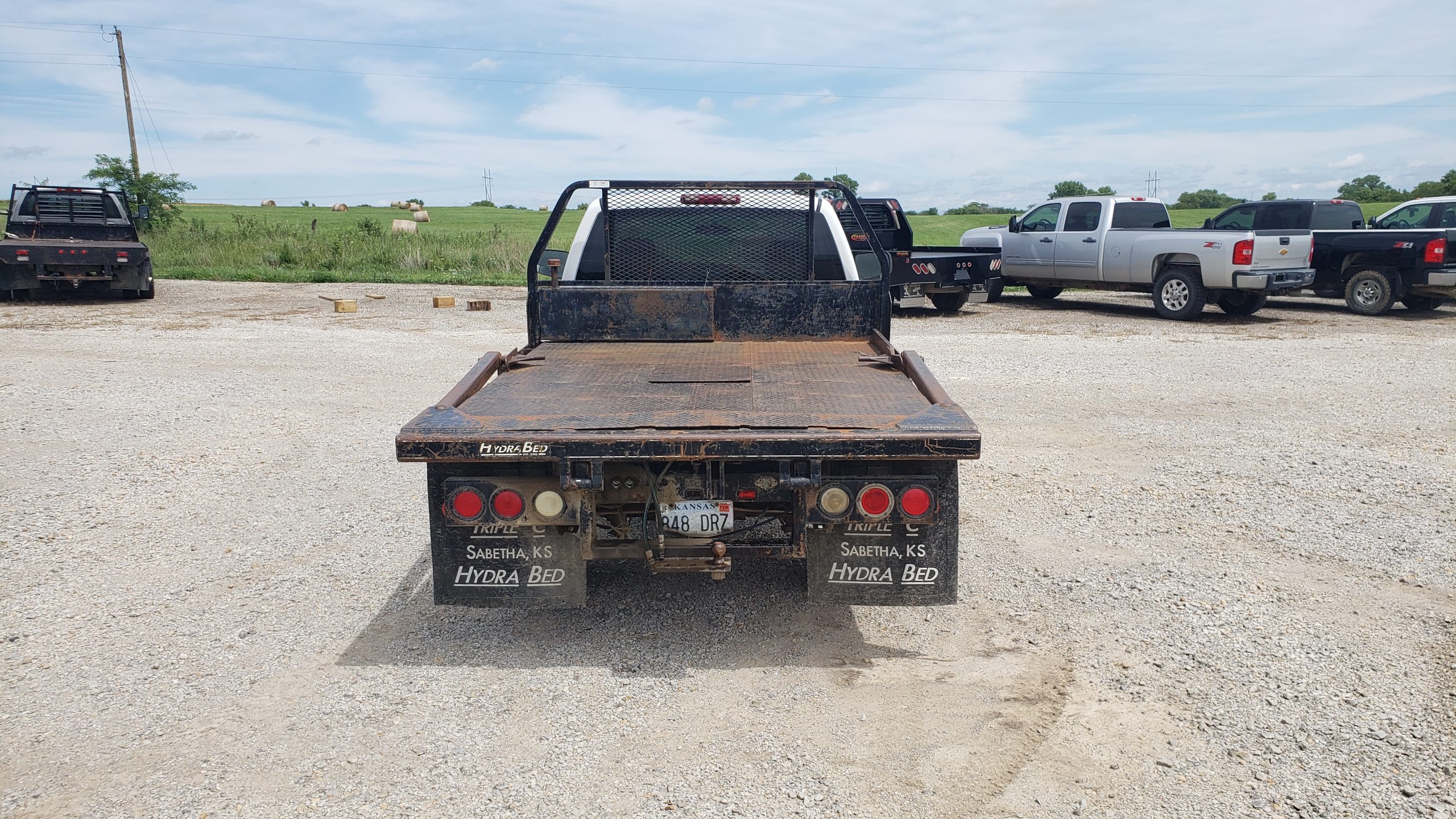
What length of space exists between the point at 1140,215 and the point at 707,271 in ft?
41.5

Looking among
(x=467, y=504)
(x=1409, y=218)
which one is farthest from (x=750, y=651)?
(x=1409, y=218)

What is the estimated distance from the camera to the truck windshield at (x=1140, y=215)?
16.5 m

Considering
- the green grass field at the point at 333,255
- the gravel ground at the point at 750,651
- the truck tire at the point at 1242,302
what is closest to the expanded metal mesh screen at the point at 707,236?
the gravel ground at the point at 750,651

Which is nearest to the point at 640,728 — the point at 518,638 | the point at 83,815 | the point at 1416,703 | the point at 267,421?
the point at 518,638

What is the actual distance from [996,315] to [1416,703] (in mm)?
13701

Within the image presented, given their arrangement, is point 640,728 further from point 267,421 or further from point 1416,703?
point 267,421

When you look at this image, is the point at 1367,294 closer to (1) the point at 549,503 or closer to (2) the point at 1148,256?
(2) the point at 1148,256

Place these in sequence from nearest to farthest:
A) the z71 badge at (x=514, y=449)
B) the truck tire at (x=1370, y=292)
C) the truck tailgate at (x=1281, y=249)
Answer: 1. the z71 badge at (x=514, y=449)
2. the truck tailgate at (x=1281, y=249)
3. the truck tire at (x=1370, y=292)

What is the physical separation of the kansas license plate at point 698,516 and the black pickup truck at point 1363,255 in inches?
591

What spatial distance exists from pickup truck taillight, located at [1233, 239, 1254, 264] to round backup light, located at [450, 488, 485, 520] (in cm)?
1362

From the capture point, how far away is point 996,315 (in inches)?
661

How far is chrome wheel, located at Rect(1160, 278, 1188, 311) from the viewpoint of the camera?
15.4 meters

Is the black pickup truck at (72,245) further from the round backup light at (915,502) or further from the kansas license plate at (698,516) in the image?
the round backup light at (915,502)

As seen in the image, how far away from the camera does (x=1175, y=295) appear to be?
51.1ft
